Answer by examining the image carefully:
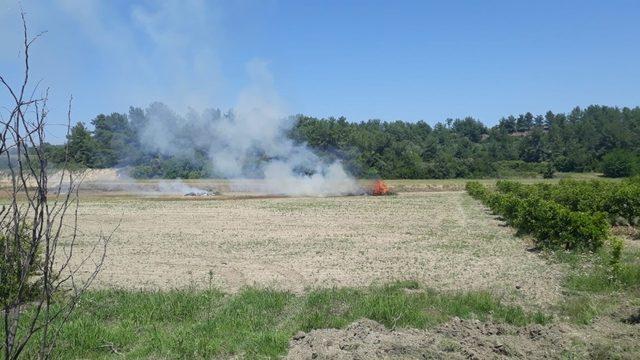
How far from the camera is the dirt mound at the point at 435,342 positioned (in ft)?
23.3

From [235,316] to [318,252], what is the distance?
8104 mm

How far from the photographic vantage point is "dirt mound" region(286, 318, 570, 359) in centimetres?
709

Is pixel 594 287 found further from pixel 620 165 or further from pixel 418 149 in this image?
pixel 418 149

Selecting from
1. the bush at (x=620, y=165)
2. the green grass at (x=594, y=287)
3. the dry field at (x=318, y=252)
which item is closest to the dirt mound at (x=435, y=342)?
the green grass at (x=594, y=287)

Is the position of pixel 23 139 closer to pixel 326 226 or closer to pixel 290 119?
pixel 326 226

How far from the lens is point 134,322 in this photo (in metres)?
8.91

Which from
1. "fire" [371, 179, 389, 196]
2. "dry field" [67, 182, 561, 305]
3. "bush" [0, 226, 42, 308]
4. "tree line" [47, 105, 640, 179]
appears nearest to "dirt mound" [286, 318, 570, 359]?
"dry field" [67, 182, 561, 305]

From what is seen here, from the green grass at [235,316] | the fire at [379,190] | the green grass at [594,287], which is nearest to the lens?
the green grass at [235,316]

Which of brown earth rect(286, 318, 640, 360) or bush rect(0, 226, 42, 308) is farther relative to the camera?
brown earth rect(286, 318, 640, 360)

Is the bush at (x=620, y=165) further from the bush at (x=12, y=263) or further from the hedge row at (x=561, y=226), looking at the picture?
the bush at (x=12, y=263)

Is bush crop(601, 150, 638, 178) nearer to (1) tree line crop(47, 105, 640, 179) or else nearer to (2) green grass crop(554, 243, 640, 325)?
(1) tree line crop(47, 105, 640, 179)

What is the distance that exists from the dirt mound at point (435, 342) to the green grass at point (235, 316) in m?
0.40

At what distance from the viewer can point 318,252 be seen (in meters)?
17.2

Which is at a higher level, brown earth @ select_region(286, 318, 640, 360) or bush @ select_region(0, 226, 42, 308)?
bush @ select_region(0, 226, 42, 308)
